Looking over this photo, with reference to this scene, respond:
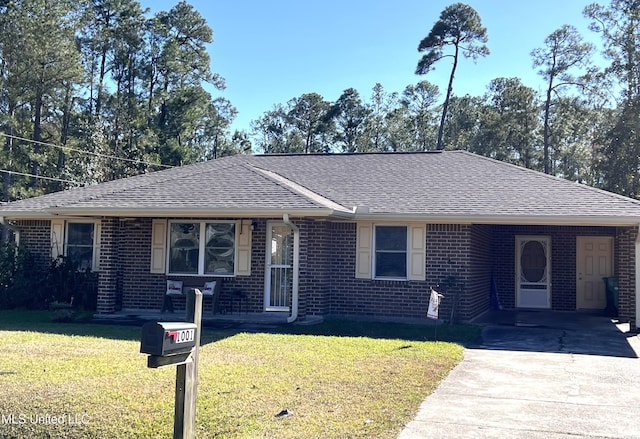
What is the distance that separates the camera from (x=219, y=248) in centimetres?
1405

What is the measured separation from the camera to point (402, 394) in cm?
679

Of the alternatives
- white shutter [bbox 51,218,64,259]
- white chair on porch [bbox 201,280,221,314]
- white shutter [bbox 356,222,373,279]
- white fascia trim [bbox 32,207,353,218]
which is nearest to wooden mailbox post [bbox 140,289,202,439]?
white fascia trim [bbox 32,207,353,218]

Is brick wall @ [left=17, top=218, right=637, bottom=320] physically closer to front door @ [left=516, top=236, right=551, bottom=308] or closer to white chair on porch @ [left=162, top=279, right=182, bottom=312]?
white chair on porch @ [left=162, top=279, right=182, bottom=312]

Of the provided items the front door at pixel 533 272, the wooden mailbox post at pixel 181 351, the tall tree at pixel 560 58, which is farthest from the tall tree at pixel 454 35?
the wooden mailbox post at pixel 181 351

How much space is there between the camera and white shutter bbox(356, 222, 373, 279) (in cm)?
1404

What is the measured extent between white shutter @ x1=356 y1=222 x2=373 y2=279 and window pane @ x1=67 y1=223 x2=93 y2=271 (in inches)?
276

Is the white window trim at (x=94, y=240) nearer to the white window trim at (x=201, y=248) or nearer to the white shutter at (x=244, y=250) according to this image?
the white window trim at (x=201, y=248)

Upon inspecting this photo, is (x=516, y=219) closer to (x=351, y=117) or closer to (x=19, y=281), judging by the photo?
(x=19, y=281)

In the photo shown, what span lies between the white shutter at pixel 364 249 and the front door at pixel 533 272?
524cm

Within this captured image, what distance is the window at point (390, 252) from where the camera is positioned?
45.8 ft

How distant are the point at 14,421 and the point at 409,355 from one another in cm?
557

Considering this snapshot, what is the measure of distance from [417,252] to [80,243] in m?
8.74

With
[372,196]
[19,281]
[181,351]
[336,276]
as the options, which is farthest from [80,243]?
[181,351]

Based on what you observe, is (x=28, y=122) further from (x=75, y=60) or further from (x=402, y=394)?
(x=402, y=394)
